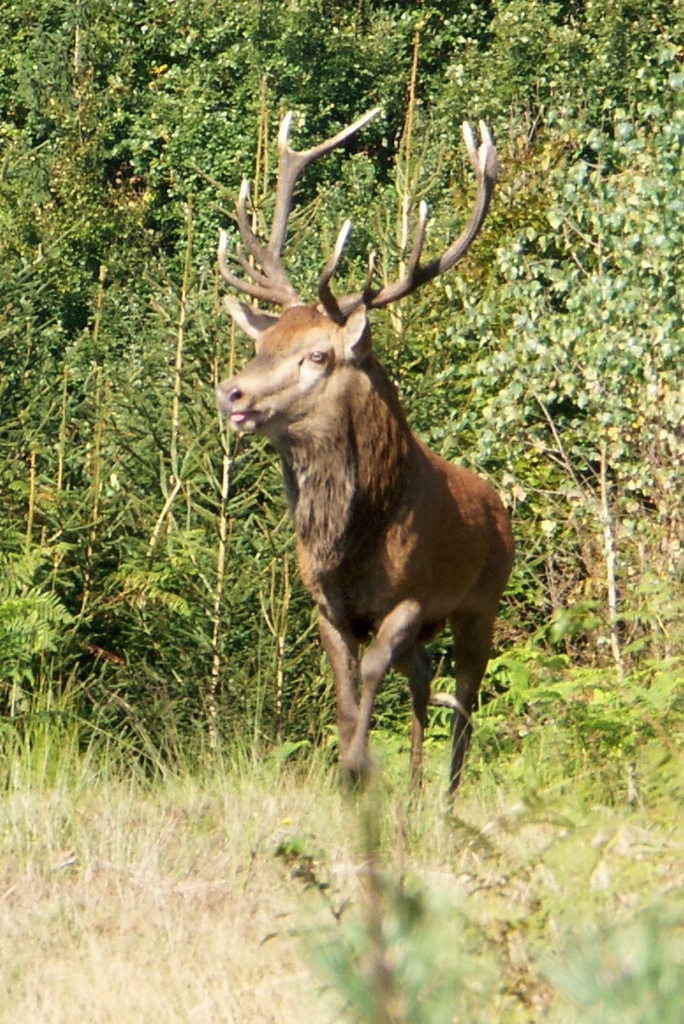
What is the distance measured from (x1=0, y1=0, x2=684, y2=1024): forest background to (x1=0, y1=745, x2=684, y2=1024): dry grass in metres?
0.02

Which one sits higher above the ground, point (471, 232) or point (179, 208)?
point (471, 232)

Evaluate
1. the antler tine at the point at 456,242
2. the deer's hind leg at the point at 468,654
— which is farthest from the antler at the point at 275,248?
the deer's hind leg at the point at 468,654

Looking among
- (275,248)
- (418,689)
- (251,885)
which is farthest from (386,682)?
(251,885)

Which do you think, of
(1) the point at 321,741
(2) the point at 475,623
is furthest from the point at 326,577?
(1) the point at 321,741

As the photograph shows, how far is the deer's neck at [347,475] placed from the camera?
6.20m

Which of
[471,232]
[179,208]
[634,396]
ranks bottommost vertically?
[179,208]

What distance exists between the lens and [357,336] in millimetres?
6188

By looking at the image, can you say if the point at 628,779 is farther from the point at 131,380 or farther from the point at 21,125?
the point at 21,125

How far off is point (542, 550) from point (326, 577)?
18.3 feet

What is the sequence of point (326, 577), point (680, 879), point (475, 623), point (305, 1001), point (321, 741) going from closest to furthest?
point (680, 879)
point (305, 1001)
point (326, 577)
point (475, 623)
point (321, 741)

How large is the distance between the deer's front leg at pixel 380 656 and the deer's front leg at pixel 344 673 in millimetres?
32

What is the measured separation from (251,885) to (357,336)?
7.19 ft

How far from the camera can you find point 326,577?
6.22m

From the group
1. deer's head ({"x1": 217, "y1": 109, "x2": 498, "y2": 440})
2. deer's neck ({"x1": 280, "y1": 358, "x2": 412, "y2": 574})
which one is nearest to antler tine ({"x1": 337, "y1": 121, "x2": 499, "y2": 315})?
deer's head ({"x1": 217, "y1": 109, "x2": 498, "y2": 440})
